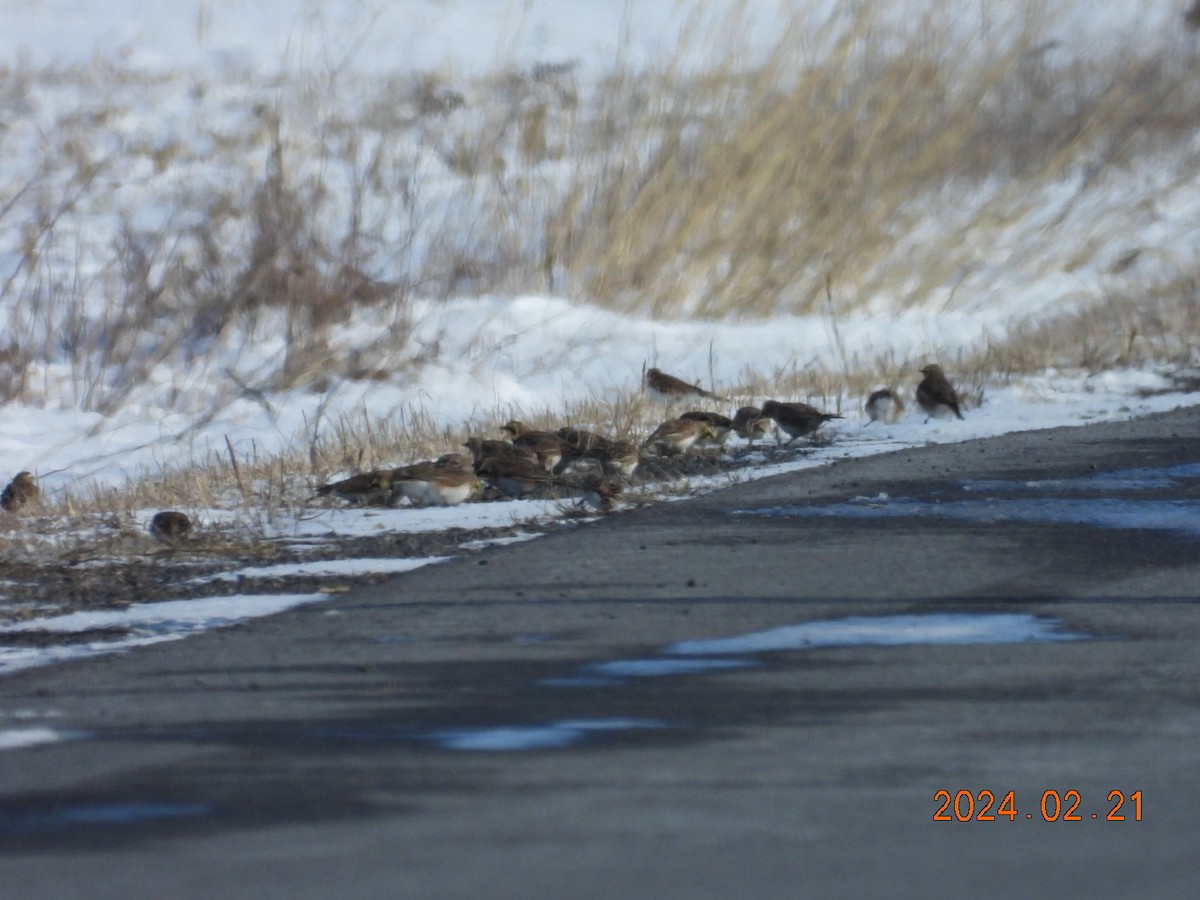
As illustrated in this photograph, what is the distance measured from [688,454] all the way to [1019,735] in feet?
21.7

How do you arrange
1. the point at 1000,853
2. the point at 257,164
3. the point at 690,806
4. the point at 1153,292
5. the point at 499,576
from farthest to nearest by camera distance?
the point at 257,164 < the point at 1153,292 < the point at 499,576 < the point at 690,806 < the point at 1000,853

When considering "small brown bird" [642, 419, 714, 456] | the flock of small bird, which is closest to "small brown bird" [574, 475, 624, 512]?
the flock of small bird

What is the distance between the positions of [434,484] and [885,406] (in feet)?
14.6

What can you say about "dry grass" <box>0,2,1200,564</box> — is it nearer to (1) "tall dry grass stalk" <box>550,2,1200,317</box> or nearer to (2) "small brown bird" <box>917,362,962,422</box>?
(1) "tall dry grass stalk" <box>550,2,1200,317</box>

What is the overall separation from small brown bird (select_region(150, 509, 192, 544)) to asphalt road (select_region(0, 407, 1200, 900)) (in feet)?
4.64

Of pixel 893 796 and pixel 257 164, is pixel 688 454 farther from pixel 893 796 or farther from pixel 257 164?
pixel 257 164

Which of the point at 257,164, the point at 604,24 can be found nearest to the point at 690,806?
the point at 257,164

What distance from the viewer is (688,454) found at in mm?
10641

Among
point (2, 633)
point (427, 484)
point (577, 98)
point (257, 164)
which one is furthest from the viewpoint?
point (577, 98)

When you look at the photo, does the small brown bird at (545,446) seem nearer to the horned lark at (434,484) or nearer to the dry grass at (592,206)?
the horned lark at (434,484)

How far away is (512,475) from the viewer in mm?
9000

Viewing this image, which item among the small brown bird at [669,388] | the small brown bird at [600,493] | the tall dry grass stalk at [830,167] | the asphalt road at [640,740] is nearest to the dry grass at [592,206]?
the tall dry grass stalk at [830,167]

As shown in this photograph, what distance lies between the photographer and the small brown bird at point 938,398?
12.0m

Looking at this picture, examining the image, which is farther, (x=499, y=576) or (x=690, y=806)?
(x=499, y=576)
